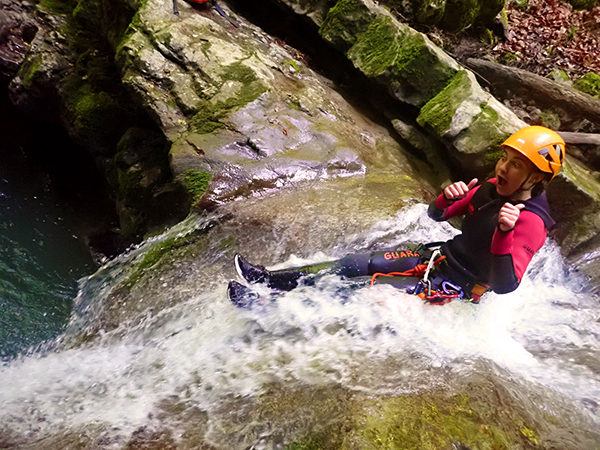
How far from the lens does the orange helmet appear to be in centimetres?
229

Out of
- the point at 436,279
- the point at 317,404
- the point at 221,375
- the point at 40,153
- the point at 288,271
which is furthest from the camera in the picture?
the point at 40,153

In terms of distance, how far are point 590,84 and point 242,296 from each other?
23.2ft

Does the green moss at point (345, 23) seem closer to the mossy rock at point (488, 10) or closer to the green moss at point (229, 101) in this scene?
the green moss at point (229, 101)

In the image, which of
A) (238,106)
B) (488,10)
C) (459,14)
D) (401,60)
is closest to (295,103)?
(238,106)

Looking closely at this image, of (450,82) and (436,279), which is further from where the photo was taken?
(450,82)

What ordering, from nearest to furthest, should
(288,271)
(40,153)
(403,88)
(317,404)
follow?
(317,404)
(288,271)
(403,88)
(40,153)

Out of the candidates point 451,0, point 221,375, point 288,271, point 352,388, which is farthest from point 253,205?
point 451,0

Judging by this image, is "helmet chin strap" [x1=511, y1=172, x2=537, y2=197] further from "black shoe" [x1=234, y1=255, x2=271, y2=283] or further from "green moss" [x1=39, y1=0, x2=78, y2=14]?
"green moss" [x1=39, y1=0, x2=78, y2=14]

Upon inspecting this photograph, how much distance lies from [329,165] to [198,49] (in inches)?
92.7

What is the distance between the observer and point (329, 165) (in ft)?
14.9

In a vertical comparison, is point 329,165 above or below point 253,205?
above

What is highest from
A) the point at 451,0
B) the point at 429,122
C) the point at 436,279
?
the point at 451,0

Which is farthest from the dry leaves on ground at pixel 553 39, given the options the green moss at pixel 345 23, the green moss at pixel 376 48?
the green moss at pixel 345 23

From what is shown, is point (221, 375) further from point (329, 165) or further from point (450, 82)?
point (450, 82)
